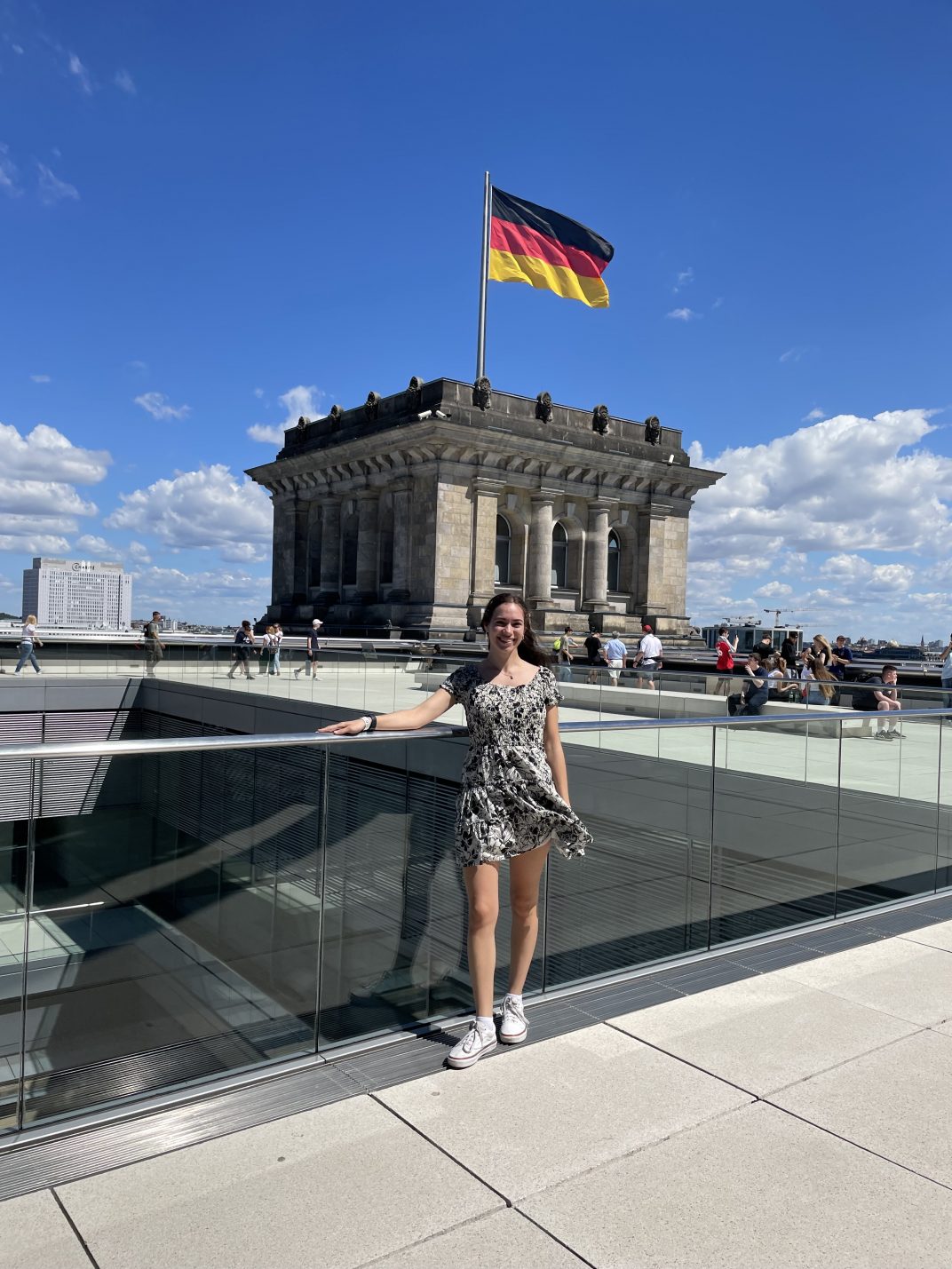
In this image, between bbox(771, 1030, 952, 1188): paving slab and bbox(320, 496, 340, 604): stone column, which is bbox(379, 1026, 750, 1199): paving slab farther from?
bbox(320, 496, 340, 604): stone column

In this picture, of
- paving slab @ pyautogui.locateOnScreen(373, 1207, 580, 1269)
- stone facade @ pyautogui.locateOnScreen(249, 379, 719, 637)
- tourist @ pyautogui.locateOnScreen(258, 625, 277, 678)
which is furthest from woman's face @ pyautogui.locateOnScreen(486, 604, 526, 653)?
stone facade @ pyautogui.locateOnScreen(249, 379, 719, 637)

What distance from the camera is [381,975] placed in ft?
16.0

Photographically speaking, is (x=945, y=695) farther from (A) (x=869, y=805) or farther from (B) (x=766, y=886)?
(B) (x=766, y=886)

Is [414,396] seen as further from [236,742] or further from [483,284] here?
[236,742]

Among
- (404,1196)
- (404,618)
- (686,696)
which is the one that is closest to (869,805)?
(404,1196)

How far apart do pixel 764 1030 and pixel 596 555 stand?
42.9 metres

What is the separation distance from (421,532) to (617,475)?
10850mm

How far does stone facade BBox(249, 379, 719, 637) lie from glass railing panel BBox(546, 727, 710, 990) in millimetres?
33828

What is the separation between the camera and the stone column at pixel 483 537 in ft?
140

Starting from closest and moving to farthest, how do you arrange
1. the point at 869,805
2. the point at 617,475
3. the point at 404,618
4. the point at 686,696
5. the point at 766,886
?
1. the point at 766,886
2. the point at 869,805
3. the point at 686,696
4. the point at 404,618
5. the point at 617,475

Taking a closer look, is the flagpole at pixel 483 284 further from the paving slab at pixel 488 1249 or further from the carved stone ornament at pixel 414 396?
the paving slab at pixel 488 1249

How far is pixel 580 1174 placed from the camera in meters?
3.47

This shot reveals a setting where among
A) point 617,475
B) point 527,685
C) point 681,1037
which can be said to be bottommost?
point 681,1037

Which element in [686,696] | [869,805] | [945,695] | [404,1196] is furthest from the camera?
[686,696]
